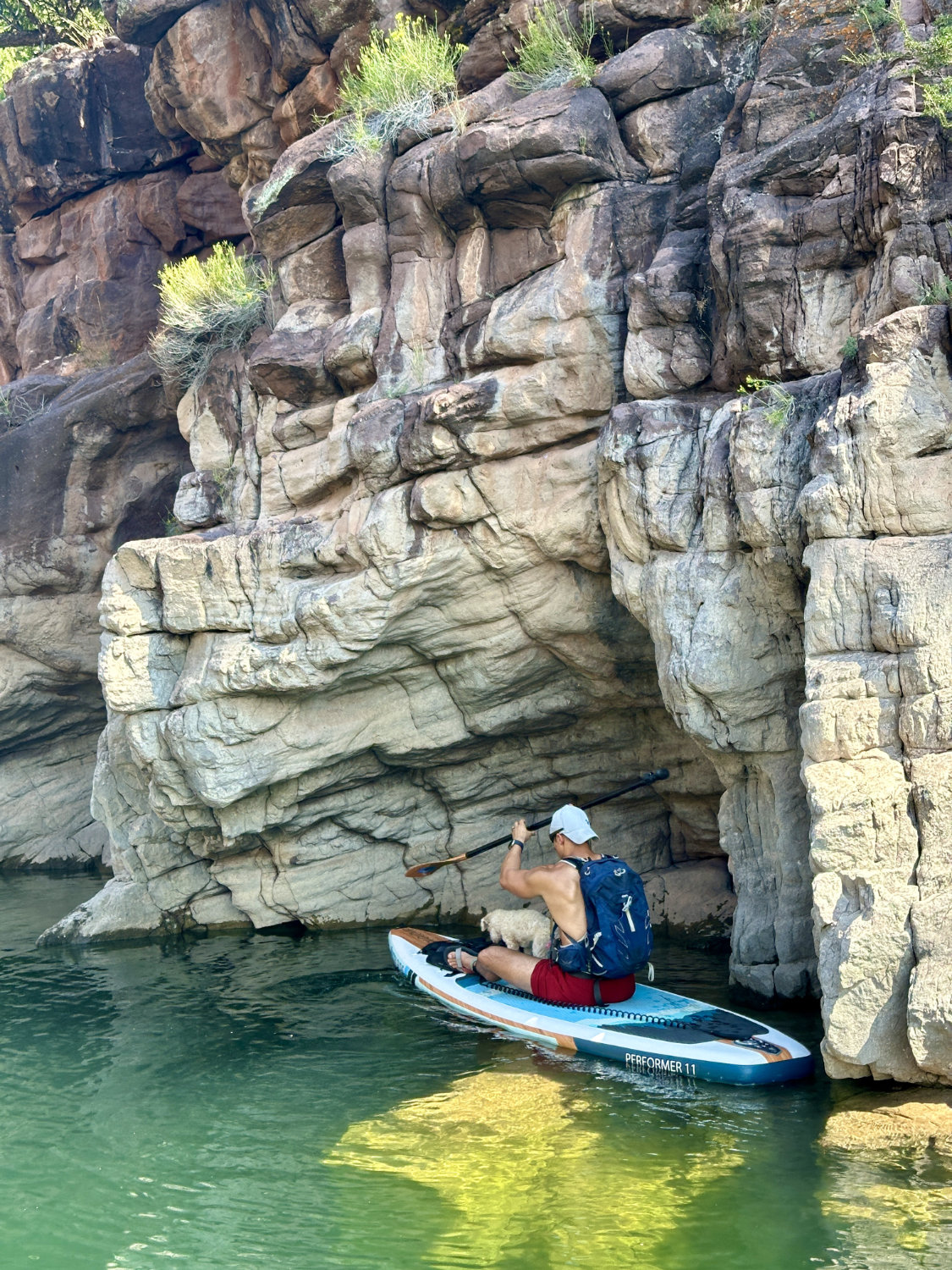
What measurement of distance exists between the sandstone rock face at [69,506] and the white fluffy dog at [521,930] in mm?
7128

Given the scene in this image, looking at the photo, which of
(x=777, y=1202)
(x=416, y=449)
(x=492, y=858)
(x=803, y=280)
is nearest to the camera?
(x=777, y=1202)

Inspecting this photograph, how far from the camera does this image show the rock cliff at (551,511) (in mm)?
6465

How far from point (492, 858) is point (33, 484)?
6.82 metres

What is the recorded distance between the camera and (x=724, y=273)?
799 centimetres

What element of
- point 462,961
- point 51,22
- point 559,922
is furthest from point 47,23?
point 559,922

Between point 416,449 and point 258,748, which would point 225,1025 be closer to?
point 258,748

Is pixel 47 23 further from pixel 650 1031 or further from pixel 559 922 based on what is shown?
pixel 650 1031

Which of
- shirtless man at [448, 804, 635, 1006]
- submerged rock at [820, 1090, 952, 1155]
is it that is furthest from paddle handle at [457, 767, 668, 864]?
submerged rock at [820, 1090, 952, 1155]

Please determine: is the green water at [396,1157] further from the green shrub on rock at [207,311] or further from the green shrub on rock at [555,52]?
the green shrub on rock at [555,52]

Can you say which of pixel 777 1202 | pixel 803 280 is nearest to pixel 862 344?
pixel 803 280

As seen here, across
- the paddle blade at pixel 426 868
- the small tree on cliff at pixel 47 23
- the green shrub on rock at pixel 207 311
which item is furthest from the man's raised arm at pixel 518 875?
the small tree on cliff at pixel 47 23

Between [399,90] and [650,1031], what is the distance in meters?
7.75

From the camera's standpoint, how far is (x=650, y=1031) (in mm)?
7242

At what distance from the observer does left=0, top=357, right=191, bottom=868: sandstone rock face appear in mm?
13359
